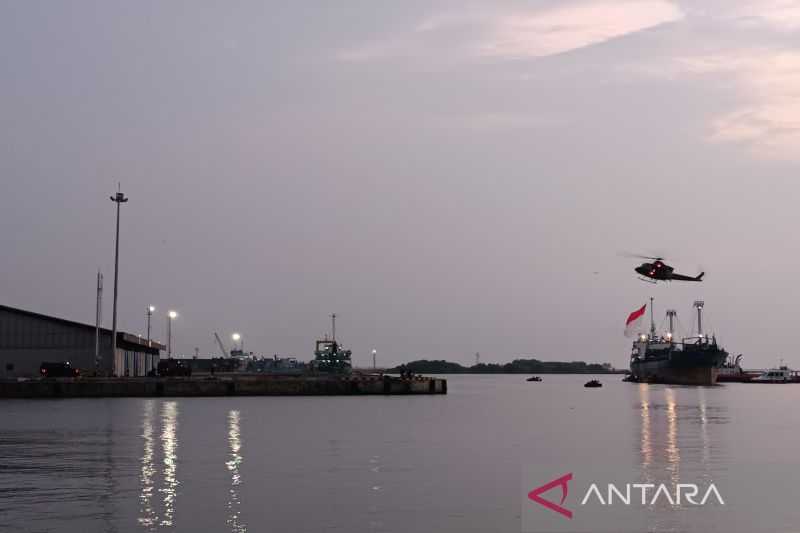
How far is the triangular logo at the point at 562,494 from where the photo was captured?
3562 centimetres

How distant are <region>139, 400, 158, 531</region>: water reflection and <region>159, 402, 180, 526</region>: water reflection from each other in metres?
0.47

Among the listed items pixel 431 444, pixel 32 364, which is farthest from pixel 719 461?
pixel 32 364

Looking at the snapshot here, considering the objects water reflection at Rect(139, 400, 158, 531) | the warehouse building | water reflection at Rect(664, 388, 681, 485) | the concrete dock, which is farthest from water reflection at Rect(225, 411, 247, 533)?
the warehouse building

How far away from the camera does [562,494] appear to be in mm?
39500

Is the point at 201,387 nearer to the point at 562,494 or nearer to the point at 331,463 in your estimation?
the point at 331,463

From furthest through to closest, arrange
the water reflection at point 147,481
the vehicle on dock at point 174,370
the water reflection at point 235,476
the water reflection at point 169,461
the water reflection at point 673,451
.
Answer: the vehicle on dock at point 174,370 < the water reflection at point 673,451 < the water reflection at point 169,461 < the water reflection at point 147,481 < the water reflection at point 235,476

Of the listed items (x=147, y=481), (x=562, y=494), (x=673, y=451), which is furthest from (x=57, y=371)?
(x=562, y=494)

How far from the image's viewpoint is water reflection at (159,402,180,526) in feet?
116

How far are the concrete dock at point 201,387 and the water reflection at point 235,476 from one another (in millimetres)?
34389

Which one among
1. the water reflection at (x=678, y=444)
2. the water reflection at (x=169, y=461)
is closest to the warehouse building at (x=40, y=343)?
the water reflection at (x=169, y=461)

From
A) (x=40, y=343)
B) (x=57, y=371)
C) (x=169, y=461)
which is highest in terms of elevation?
(x=40, y=343)

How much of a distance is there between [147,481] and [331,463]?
10565 millimetres

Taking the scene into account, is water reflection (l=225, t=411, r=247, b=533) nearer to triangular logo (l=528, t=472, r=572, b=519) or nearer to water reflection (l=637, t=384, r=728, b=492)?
triangular logo (l=528, t=472, r=572, b=519)

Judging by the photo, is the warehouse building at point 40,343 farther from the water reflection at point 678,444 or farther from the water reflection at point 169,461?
the water reflection at point 678,444
